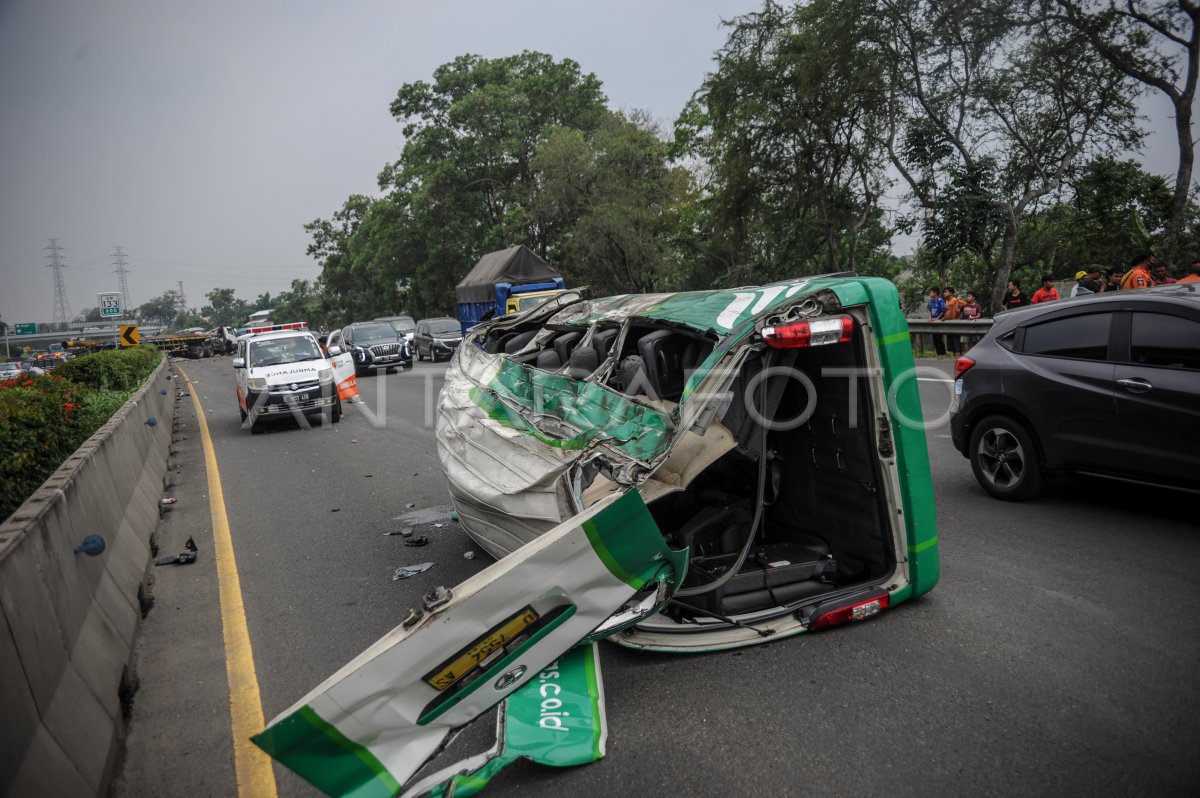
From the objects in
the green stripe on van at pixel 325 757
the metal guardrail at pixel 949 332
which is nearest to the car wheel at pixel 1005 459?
the green stripe on van at pixel 325 757

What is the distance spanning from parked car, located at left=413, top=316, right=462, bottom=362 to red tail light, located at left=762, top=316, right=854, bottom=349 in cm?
2623

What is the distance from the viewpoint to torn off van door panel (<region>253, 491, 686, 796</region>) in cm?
260

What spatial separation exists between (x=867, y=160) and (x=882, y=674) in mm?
22383

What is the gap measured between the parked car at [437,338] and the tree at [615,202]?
8209mm

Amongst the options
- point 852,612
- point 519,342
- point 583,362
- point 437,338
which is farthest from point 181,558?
point 437,338

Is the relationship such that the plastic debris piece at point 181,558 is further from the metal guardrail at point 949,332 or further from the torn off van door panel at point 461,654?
the metal guardrail at point 949,332

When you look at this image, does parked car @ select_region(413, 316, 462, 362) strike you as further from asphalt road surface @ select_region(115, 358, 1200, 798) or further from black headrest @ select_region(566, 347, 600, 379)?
black headrest @ select_region(566, 347, 600, 379)

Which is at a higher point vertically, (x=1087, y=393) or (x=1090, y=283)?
(x=1090, y=283)

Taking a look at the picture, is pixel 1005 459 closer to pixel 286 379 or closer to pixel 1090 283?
pixel 1090 283

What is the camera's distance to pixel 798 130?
23.0 metres

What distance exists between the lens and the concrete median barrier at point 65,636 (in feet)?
9.35

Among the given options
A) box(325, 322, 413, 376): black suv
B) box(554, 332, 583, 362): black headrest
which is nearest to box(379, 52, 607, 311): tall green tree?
box(325, 322, 413, 376): black suv

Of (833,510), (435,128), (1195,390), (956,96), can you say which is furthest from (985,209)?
(435,128)

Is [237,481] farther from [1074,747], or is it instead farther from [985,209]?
[985,209]
